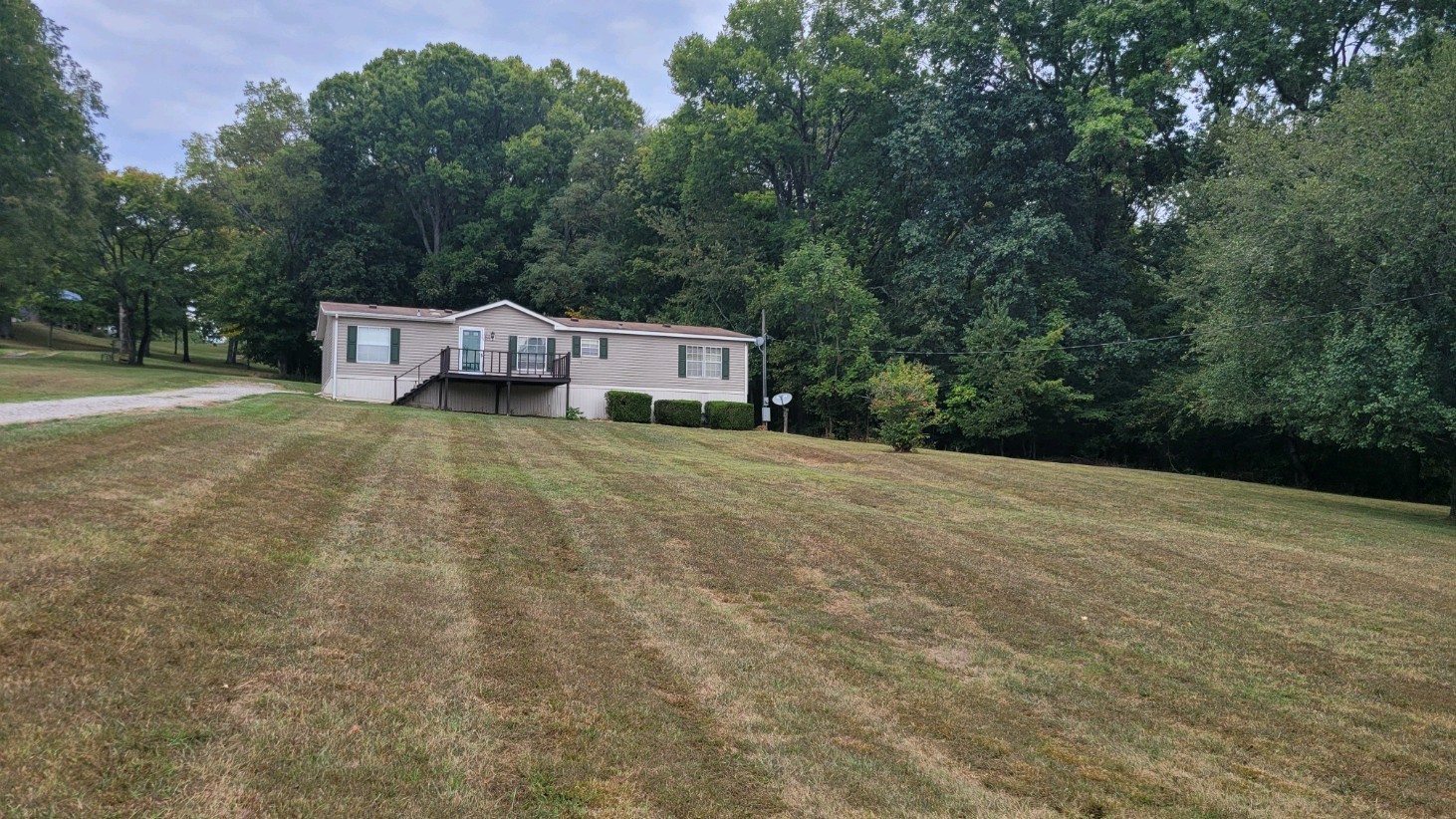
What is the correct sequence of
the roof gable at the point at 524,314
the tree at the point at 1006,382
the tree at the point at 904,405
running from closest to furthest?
the tree at the point at 904,405 → the roof gable at the point at 524,314 → the tree at the point at 1006,382

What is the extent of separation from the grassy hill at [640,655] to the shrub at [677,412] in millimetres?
16515

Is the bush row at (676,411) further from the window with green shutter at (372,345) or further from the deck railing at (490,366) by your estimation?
the window with green shutter at (372,345)

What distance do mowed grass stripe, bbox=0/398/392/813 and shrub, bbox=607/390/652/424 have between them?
63.5 ft

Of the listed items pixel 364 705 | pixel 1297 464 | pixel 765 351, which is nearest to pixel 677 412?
pixel 765 351

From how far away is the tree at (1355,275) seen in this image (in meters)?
14.8

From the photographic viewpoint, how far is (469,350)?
85.1 ft

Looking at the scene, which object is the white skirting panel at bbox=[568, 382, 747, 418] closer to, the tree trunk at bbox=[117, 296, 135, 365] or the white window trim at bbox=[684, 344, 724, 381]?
the white window trim at bbox=[684, 344, 724, 381]

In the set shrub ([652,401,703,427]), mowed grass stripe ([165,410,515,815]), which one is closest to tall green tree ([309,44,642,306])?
shrub ([652,401,703,427])

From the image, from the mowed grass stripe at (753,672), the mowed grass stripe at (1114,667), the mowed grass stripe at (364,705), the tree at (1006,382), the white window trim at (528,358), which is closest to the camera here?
the mowed grass stripe at (364,705)

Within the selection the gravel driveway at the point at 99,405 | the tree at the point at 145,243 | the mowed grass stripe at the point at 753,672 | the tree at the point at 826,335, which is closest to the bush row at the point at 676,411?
the tree at the point at 826,335

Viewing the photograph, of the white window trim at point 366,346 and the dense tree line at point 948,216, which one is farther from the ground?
the dense tree line at point 948,216

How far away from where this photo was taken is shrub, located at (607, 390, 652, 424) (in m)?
27.1

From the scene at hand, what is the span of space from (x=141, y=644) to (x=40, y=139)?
3166 cm

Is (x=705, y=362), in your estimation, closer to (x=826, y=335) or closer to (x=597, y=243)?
(x=826, y=335)
